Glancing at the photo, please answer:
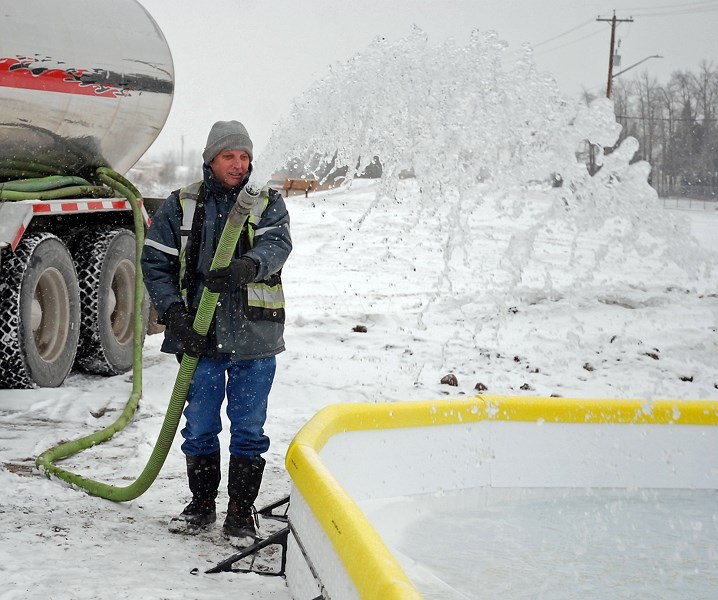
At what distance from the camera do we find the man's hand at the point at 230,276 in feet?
11.4

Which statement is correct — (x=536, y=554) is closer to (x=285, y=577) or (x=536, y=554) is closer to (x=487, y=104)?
(x=285, y=577)

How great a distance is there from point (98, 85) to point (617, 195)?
474 centimetres

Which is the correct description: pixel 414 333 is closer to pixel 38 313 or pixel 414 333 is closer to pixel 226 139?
pixel 38 313

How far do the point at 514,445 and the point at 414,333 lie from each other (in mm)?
4947

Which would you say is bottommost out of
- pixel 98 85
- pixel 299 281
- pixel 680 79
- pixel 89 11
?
pixel 299 281

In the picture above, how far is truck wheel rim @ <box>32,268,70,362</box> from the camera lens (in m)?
6.59

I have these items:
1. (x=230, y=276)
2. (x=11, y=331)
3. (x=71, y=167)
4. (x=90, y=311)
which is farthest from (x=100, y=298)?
(x=230, y=276)

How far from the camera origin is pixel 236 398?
149 inches

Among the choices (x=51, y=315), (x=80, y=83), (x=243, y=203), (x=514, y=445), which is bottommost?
(x=514, y=445)

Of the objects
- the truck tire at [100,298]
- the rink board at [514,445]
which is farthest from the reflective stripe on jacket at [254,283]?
the truck tire at [100,298]

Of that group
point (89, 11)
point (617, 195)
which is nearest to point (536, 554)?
point (89, 11)

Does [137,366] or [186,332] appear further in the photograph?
[137,366]

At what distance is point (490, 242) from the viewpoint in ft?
62.8

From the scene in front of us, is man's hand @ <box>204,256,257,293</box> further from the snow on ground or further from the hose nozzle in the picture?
the snow on ground
